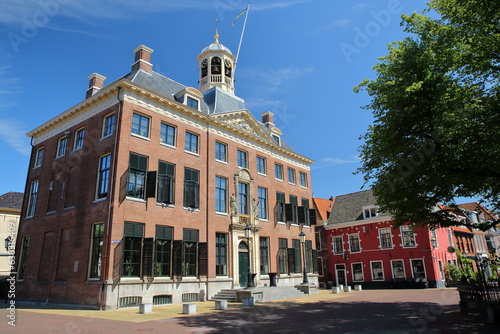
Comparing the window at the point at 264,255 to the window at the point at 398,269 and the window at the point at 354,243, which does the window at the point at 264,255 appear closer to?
the window at the point at 354,243

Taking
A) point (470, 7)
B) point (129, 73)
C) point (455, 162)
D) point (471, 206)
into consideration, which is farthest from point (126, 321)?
point (471, 206)

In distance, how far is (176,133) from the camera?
22.7 meters

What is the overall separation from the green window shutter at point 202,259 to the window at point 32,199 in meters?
12.5

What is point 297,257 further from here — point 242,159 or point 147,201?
point 147,201

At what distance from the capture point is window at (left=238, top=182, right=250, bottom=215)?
26.3 meters

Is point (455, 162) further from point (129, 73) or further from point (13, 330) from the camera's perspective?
point (129, 73)

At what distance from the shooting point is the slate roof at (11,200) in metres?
39.4

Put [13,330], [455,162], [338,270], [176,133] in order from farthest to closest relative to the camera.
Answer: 1. [338,270]
2. [176,133]
3. [455,162]
4. [13,330]

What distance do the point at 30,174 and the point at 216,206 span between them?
569 inches

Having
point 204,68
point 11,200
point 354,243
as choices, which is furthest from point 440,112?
point 11,200

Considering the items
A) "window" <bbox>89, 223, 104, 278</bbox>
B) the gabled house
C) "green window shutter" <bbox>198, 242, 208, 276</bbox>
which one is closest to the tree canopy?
"green window shutter" <bbox>198, 242, 208, 276</bbox>

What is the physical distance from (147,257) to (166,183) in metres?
4.58

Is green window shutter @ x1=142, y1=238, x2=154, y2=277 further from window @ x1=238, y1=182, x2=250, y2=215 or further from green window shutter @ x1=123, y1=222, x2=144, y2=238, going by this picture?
window @ x1=238, y1=182, x2=250, y2=215

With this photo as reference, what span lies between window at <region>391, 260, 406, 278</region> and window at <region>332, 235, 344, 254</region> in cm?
586
